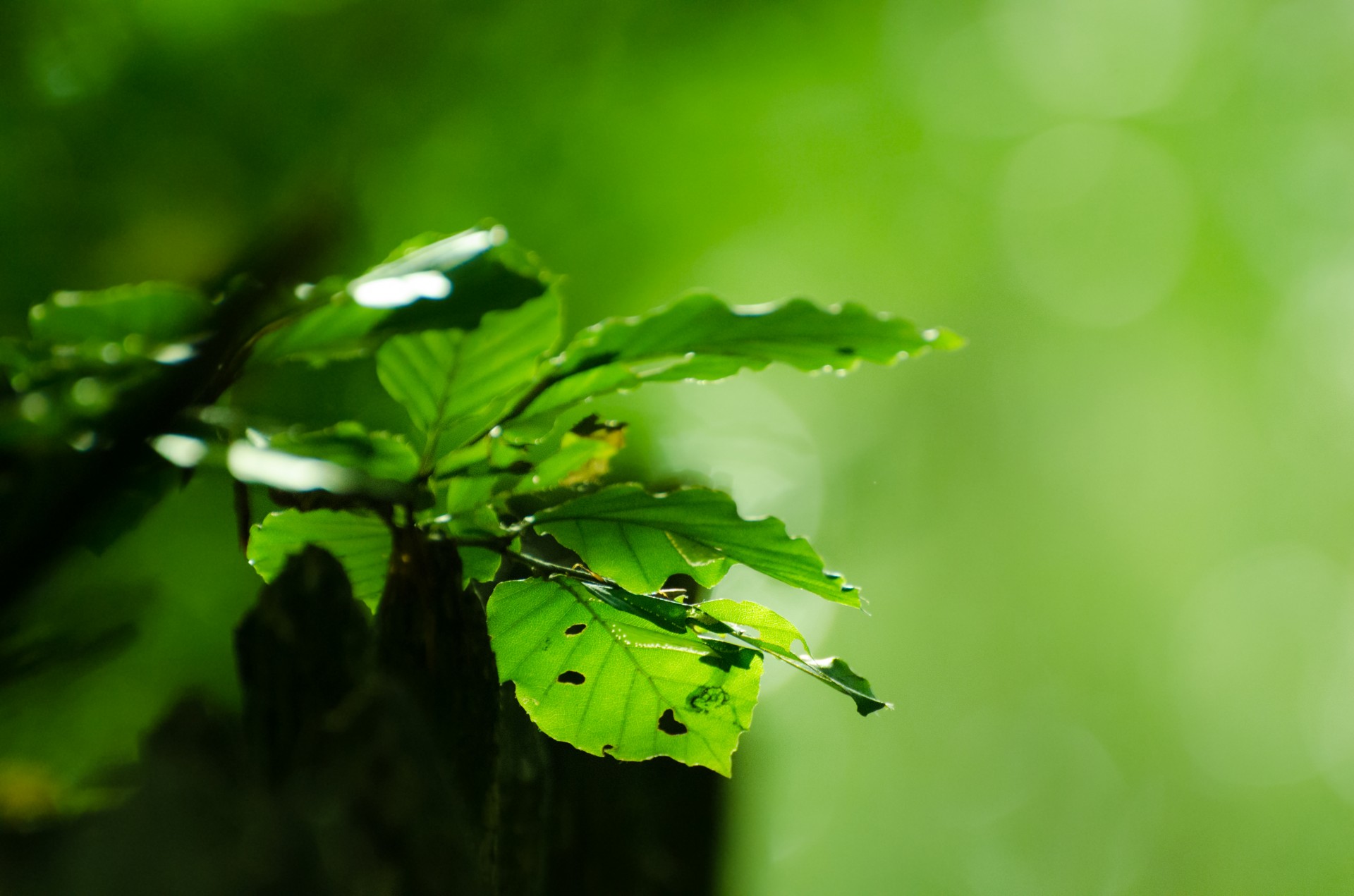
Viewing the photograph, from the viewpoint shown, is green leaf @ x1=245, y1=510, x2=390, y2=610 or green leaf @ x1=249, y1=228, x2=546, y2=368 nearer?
green leaf @ x1=249, y1=228, x2=546, y2=368

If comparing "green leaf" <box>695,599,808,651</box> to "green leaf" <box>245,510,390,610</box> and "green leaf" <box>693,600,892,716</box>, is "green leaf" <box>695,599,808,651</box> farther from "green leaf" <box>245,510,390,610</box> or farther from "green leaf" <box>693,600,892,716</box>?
"green leaf" <box>245,510,390,610</box>

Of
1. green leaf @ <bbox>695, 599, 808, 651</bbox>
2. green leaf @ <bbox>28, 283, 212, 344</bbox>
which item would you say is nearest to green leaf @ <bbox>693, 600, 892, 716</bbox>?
green leaf @ <bbox>695, 599, 808, 651</bbox>

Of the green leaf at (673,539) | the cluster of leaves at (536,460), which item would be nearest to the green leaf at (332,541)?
the cluster of leaves at (536,460)

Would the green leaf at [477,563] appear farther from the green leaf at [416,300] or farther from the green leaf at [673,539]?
the green leaf at [416,300]

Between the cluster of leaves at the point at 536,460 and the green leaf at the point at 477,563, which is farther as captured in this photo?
the green leaf at the point at 477,563

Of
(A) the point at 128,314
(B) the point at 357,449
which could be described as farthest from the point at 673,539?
(A) the point at 128,314

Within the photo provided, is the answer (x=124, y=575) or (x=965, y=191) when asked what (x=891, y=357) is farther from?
(x=965, y=191)

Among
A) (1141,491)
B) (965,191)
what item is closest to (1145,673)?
(1141,491)

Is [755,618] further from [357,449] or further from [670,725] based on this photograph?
[357,449]
